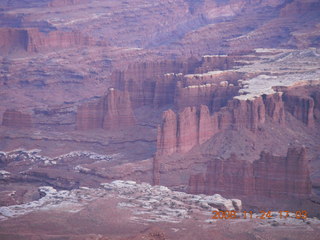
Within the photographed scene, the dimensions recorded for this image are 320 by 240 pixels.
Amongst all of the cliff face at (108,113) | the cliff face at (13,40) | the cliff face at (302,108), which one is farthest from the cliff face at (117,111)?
the cliff face at (13,40)

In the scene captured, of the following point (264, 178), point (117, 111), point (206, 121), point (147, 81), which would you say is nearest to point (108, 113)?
point (117, 111)

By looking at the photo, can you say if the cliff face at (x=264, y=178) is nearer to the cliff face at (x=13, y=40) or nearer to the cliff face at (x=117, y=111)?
the cliff face at (x=117, y=111)

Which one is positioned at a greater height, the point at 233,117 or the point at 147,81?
the point at 147,81

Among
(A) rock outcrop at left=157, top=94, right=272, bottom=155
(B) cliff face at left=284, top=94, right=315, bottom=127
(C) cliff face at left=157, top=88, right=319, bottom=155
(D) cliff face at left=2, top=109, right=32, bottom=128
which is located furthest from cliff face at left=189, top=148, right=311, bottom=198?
(D) cliff face at left=2, top=109, right=32, bottom=128

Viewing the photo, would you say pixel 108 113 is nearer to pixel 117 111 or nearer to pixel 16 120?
pixel 117 111

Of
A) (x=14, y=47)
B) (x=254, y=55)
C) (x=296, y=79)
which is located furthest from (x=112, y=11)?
(x=296, y=79)
